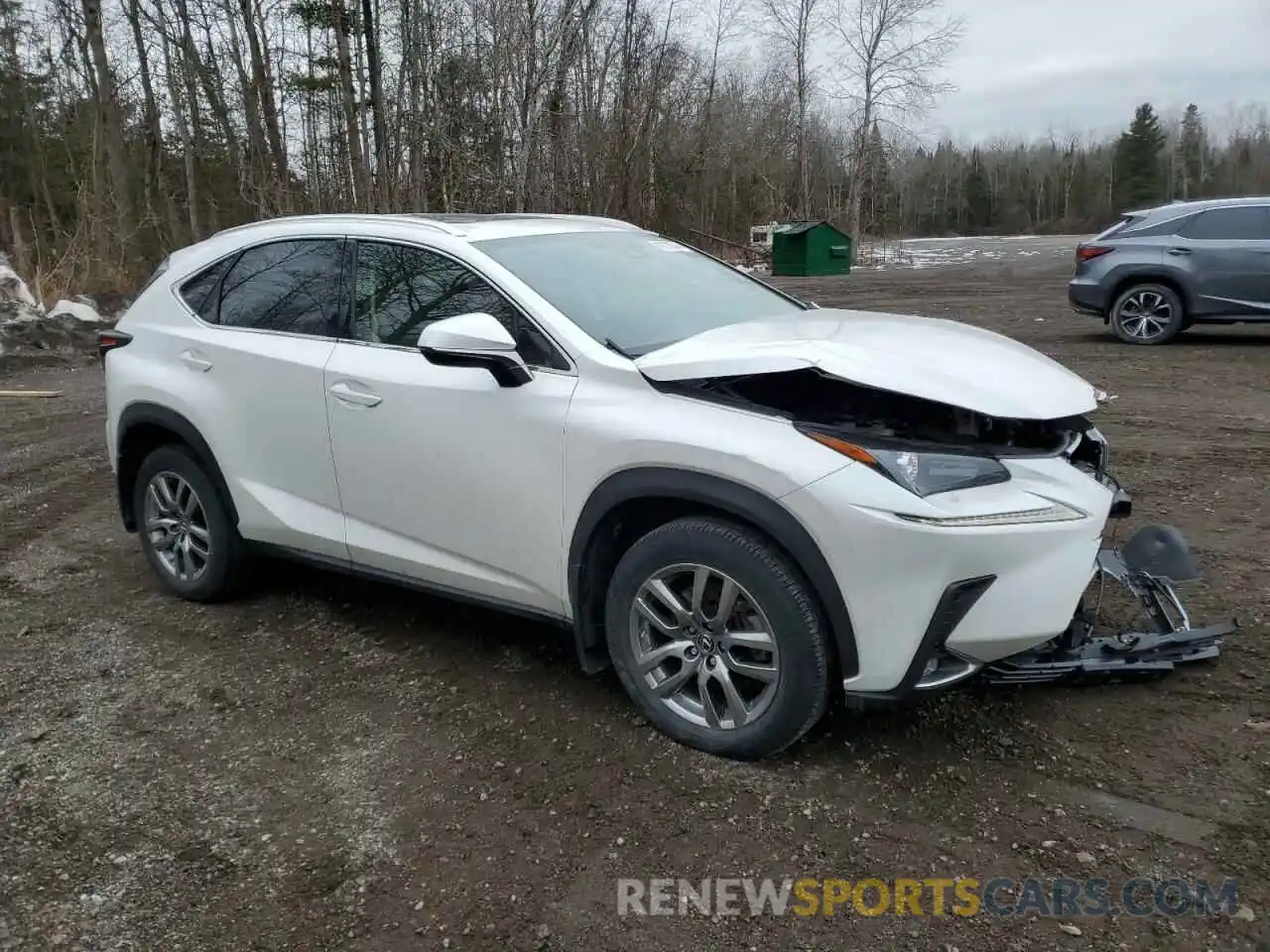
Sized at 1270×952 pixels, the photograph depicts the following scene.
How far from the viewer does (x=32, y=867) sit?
277cm

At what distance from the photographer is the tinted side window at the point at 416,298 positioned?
3.45 metres

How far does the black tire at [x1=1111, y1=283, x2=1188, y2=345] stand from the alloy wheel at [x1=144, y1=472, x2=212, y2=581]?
10.6 metres

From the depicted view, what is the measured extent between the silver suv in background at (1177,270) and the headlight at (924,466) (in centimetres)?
995

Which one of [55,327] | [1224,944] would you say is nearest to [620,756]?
[1224,944]

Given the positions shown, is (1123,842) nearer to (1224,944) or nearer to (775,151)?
(1224,944)

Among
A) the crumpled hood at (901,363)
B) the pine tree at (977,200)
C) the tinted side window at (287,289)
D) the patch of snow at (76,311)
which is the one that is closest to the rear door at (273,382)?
the tinted side window at (287,289)

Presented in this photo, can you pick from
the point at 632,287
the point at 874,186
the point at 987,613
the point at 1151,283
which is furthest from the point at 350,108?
the point at 874,186

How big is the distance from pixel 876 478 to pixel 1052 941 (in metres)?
1.18

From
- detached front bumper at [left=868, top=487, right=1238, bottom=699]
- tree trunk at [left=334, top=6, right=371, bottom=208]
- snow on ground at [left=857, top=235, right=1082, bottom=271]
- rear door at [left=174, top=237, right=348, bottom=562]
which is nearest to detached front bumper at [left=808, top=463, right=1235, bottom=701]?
detached front bumper at [left=868, top=487, right=1238, bottom=699]

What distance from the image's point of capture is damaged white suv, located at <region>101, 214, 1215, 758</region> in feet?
9.08

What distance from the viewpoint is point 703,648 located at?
3.10 m

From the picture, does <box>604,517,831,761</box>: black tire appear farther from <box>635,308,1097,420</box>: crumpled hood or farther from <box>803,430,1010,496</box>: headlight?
<box>635,308,1097,420</box>: crumpled hood

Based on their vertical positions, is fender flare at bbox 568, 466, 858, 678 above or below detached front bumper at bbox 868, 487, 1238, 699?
above

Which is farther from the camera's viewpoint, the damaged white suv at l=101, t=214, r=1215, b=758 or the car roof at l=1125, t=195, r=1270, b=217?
the car roof at l=1125, t=195, r=1270, b=217
